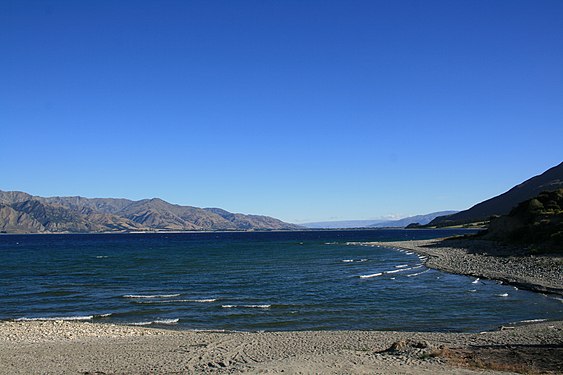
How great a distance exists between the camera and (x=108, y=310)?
94.6ft

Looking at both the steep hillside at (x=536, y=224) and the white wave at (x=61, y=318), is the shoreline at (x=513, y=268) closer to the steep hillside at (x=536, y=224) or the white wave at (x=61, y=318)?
the steep hillside at (x=536, y=224)

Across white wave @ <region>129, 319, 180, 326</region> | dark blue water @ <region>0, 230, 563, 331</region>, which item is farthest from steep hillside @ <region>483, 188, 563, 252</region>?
white wave @ <region>129, 319, 180, 326</region>

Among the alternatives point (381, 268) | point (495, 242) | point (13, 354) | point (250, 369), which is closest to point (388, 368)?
point (250, 369)

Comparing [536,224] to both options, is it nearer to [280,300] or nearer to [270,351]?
[280,300]

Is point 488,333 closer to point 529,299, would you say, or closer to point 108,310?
point 529,299

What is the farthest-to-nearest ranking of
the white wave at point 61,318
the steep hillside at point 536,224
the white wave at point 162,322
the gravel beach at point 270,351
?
1. the steep hillside at point 536,224
2. the white wave at point 61,318
3. the white wave at point 162,322
4. the gravel beach at point 270,351

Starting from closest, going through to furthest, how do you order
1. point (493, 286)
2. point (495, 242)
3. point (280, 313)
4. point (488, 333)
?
point (488, 333), point (280, 313), point (493, 286), point (495, 242)

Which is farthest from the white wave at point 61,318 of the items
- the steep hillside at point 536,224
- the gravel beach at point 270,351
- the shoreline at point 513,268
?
the steep hillside at point 536,224

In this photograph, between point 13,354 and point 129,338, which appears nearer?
point 13,354

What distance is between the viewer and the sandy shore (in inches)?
579

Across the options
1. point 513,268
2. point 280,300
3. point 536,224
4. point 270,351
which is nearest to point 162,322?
point 280,300

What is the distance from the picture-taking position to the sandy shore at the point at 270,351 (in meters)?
14.7

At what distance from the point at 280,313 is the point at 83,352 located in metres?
11.7

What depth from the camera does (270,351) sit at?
18125 millimetres
